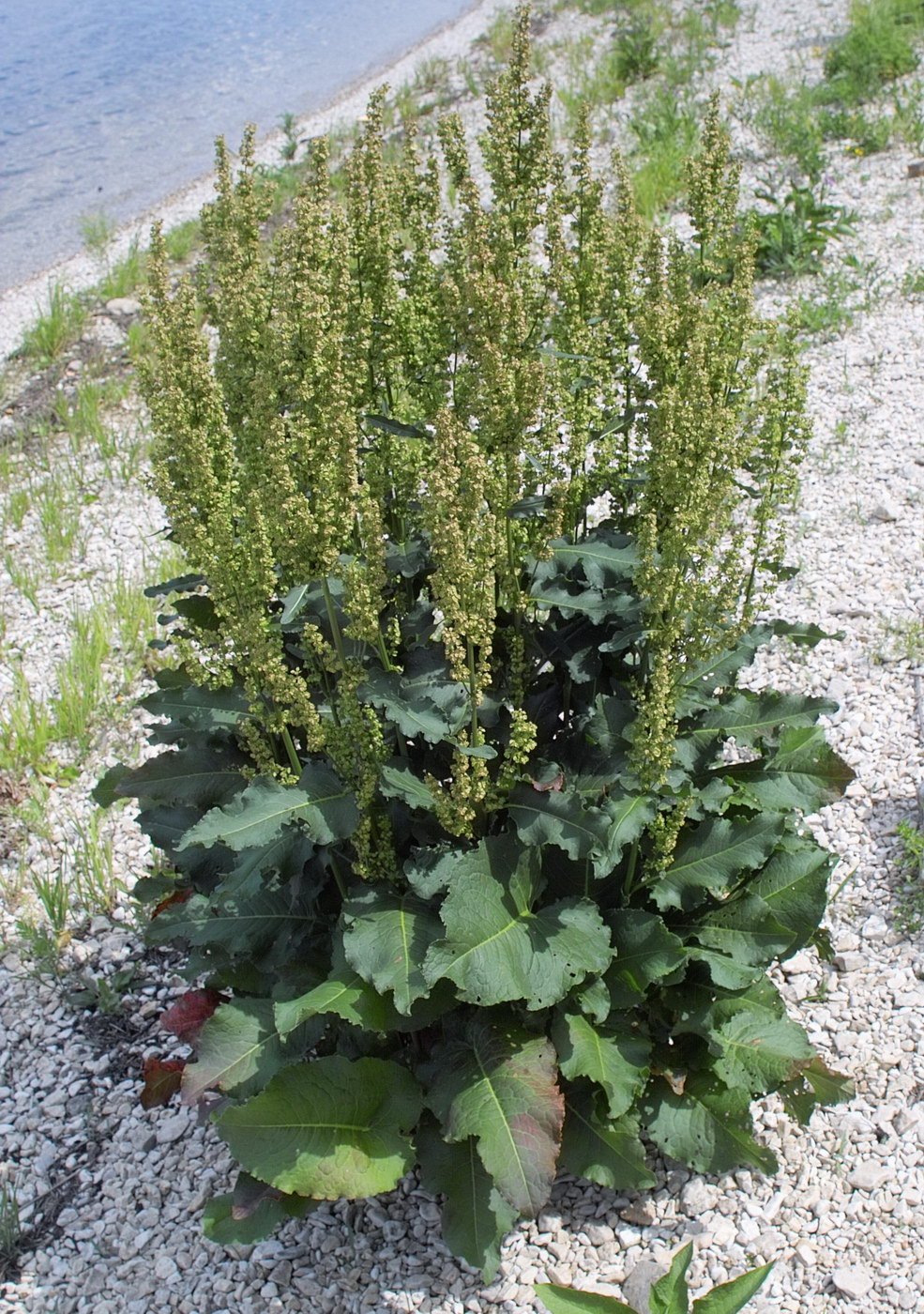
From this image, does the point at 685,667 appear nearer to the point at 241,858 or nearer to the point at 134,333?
the point at 241,858

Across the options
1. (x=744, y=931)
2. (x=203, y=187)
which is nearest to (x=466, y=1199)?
(x=744, y=931)

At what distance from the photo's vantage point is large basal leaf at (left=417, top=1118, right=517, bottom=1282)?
2992mm

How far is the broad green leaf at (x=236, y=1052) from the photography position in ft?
10.1

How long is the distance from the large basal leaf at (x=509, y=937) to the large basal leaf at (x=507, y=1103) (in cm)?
19

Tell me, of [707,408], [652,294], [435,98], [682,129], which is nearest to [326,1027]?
[707,408]

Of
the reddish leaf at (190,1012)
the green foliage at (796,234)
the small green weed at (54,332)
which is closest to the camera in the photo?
the reddish leaf at (190,1012)

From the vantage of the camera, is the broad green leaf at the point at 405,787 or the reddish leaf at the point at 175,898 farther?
the reddish leaf at the point at 175,898

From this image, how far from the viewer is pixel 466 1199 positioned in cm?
308

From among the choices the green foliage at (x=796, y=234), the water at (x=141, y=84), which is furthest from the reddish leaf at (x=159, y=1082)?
the water at (x=141, y=84)

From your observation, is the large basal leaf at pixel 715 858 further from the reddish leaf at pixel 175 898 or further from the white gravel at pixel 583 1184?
the reddish leaf at pixel 175 898

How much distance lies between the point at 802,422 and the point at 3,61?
2096 cm

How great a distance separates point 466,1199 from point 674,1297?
59cm

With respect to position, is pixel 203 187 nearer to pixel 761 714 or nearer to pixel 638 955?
pixel 761 714

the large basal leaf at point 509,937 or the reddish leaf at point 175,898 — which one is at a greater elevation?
the large basal leaf at point 509,937
